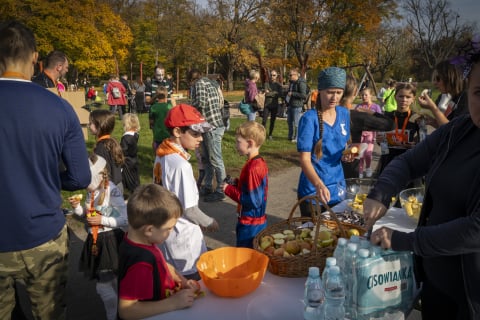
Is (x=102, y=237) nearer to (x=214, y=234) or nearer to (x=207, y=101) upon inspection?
(x=214, y=234)

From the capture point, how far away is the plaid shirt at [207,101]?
20.7 feet

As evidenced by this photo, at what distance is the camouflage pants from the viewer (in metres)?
2.19

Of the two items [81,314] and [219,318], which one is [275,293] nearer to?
[219,318]

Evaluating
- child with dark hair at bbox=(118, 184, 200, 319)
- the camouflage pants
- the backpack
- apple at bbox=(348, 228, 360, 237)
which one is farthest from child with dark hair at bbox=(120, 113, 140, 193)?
the backpack

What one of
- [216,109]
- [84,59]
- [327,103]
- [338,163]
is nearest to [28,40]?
[327,103]

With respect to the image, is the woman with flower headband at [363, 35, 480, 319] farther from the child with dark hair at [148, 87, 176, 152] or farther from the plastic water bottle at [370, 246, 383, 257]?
the child with dark hair at [148, 87, 176, 152]

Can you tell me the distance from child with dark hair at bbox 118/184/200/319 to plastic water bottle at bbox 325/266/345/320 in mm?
692

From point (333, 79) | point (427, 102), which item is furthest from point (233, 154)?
point (333, 79)

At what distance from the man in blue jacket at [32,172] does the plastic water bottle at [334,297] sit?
1668mm

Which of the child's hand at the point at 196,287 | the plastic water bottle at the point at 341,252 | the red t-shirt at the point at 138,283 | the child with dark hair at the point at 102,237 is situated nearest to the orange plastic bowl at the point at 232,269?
the child's hand at the point at 196,287

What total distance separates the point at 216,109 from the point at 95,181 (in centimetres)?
338

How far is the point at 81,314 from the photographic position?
3.38m

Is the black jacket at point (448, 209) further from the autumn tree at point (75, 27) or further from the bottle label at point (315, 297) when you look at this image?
the autumn tree at point (75, 27)

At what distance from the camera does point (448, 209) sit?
1683 millimetres
